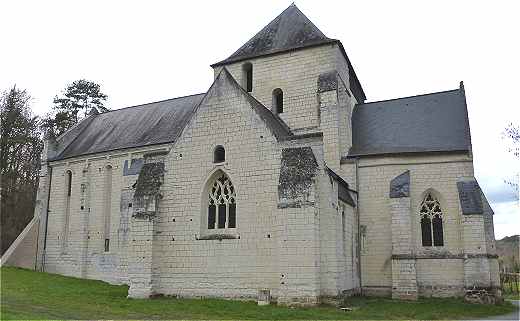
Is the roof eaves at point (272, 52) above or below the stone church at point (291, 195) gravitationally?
above

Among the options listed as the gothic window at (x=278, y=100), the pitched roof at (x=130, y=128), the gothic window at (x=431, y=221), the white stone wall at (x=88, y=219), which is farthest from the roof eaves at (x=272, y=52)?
the gothic window at (x=431, y=221)

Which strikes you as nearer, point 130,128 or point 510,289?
point 510,289

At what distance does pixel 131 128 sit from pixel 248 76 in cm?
995

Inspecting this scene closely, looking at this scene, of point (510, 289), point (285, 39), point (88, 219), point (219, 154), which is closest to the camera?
point (219, 154)

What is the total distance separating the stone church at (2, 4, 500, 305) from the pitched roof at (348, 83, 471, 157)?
9cm

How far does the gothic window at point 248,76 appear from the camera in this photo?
25281mm

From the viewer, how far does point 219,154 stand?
18031 millimetres

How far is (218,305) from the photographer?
1541 centimetres

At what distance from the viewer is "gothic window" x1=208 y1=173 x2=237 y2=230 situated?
17.5m

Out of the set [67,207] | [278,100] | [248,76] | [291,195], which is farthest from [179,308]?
[67,207]

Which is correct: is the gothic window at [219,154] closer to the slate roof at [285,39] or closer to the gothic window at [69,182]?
the slate roof at [285,39]

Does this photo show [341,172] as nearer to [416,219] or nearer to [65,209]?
[416,219]

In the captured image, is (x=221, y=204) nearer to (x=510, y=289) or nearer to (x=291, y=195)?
(x=291, y=195)

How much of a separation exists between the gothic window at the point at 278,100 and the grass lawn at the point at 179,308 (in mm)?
10570
